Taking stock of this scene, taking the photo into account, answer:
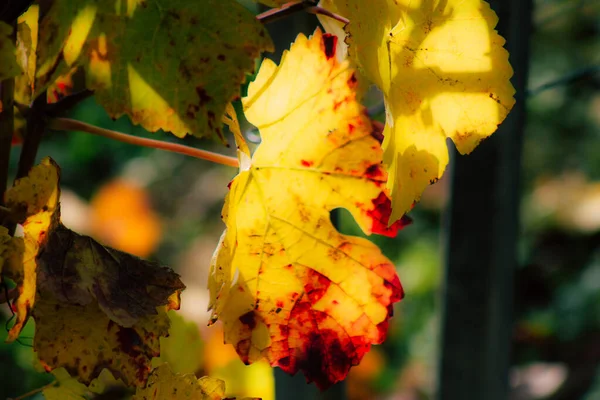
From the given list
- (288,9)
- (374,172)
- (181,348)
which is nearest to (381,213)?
(374,172)

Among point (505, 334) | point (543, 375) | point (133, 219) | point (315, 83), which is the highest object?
point (315, 83)

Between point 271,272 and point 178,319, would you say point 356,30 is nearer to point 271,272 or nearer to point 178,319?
point 271,272

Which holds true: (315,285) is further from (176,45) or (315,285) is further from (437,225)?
(437,225)

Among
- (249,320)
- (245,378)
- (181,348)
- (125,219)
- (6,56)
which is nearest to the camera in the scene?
(6,56)

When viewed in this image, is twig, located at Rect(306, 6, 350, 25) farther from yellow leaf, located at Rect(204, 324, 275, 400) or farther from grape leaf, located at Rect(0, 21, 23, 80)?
yellow leaf, located at Rect(204, 324, 275, 400)

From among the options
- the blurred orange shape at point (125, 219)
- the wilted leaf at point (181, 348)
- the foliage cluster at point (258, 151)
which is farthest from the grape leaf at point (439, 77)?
the blurred orange shape at point (125, 219)

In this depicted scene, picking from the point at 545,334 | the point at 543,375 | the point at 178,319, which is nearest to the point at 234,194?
the point at 178,319

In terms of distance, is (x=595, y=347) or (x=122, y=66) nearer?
(x=122, y=66)
